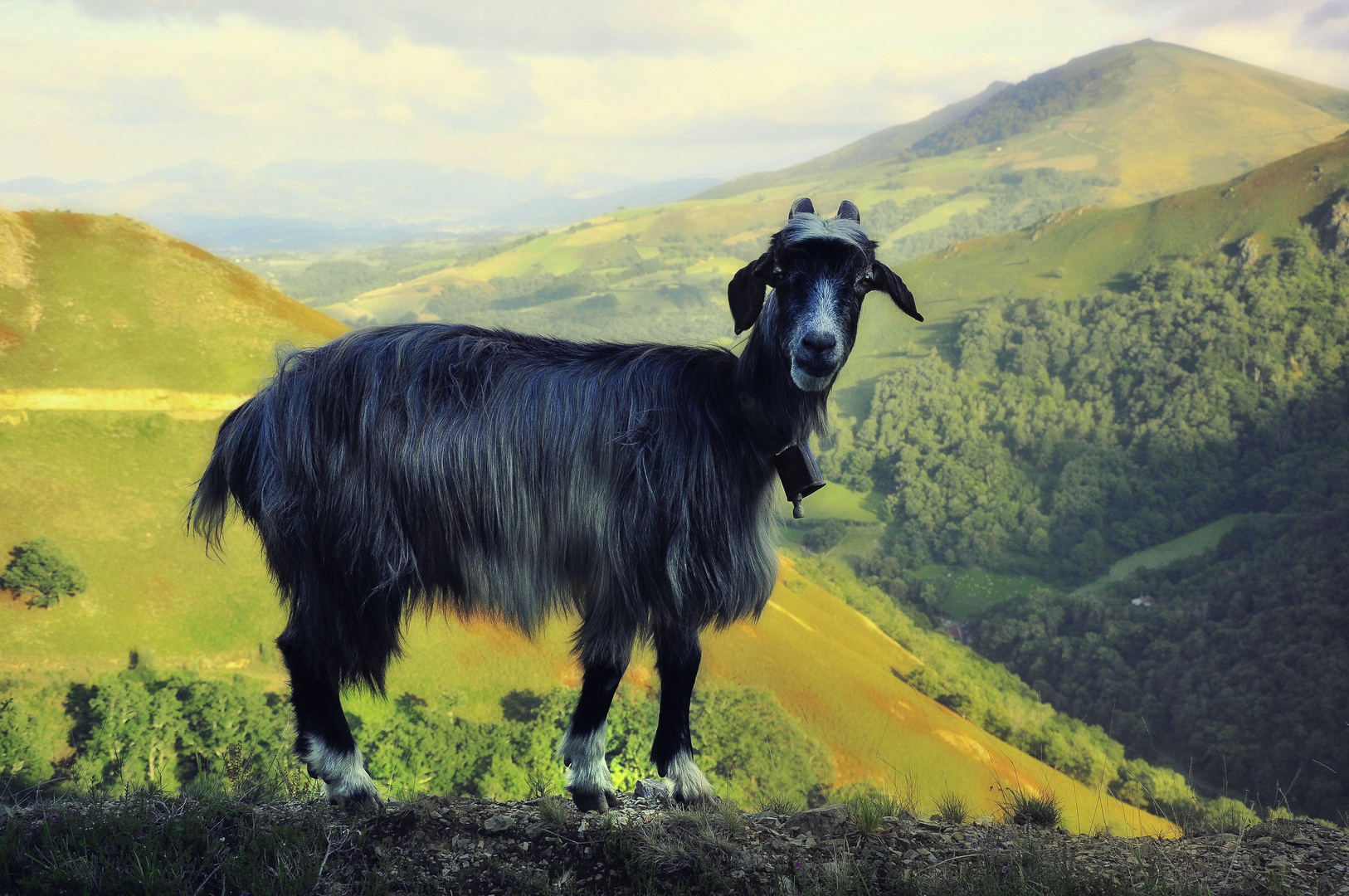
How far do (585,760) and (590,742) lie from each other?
11cm

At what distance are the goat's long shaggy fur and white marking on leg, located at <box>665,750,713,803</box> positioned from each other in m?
1.05

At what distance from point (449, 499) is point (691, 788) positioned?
2516 mm

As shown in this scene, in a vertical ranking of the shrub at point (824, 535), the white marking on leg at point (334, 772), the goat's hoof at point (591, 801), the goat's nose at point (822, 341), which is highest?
the goat's nose at point (822, 341)

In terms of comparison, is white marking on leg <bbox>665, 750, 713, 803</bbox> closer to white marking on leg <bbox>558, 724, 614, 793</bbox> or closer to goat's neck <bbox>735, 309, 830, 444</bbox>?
white marking on leg <bbox>558, 724, 614, 793</bbox>

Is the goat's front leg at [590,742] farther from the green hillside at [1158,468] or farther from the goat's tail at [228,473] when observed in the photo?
the green hillside at [1158,468]

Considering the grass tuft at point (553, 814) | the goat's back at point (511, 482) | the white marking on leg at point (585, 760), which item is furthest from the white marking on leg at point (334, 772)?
the white marking on leg at point (585, 760)

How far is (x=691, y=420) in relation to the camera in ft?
15.0

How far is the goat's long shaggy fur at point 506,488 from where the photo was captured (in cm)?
453

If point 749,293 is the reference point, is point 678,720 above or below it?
below

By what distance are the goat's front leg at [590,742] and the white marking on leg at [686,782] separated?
462 mm

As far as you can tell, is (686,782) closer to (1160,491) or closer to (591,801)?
(591,801)

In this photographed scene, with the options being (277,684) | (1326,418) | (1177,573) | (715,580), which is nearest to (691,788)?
(715,580)

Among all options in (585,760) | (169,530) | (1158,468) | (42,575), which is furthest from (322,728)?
(1158,468)

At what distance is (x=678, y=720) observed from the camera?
197 inches
